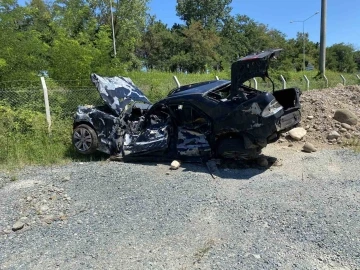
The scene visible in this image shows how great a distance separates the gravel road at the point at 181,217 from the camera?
317 cm

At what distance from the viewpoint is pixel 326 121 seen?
8.14 metres

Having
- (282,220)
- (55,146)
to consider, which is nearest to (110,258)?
(282,220)

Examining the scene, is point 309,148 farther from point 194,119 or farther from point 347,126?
point 194,119

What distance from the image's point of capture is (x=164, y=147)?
237 inches

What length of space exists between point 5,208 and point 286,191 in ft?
12.6

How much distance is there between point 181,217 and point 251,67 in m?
2.65

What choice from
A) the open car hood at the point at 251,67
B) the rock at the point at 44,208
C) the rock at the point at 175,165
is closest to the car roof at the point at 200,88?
the open car hood at the point at 251,67

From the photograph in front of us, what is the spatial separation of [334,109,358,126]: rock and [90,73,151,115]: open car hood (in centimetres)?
490

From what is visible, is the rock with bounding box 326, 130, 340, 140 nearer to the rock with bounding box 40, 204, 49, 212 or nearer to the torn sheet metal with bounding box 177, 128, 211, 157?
the torn sheet metal with bounding box 177, 128, 211, 157

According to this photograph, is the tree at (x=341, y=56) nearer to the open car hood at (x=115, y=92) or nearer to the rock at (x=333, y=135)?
the rock at (x=333, y=135)

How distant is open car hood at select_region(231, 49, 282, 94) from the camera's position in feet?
16.8

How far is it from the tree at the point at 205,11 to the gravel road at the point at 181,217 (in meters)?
66.2

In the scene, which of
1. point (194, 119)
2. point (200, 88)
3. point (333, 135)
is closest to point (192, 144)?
point (194, 119)

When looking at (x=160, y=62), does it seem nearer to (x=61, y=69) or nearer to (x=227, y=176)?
(x=61, y=69)
